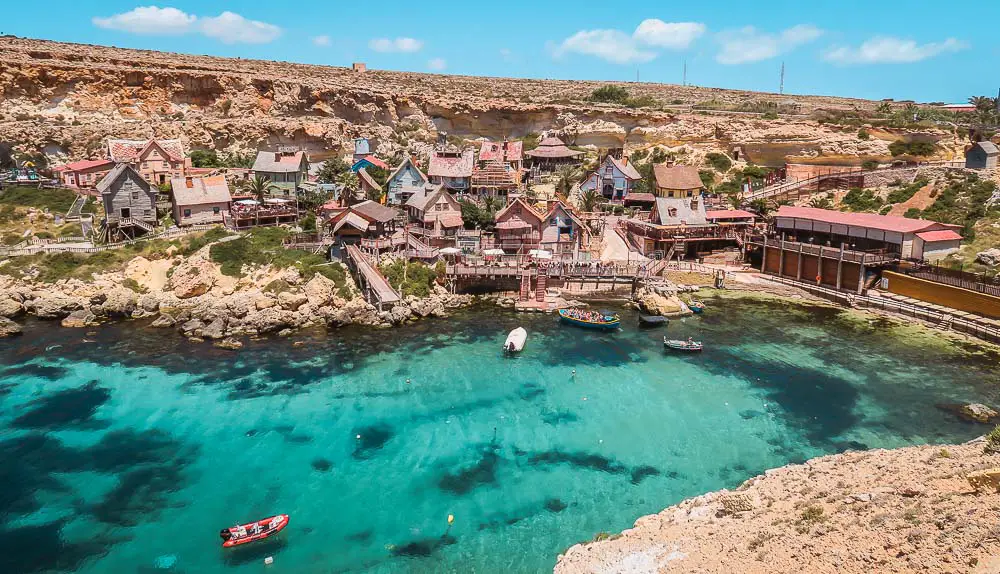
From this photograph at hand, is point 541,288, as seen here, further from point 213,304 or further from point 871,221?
point 871,221

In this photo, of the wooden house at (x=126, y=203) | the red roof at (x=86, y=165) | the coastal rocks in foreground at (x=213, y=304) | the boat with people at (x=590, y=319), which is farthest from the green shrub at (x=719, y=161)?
the red roof at (x=86, y=165)

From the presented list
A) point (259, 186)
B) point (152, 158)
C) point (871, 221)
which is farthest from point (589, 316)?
point (152, 158)

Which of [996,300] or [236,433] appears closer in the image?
[236,433]

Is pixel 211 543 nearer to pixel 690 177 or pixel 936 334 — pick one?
pixel 936 334

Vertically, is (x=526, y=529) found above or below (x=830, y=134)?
below

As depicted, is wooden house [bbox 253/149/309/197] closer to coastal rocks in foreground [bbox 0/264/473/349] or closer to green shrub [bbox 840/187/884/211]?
coastal rocks in foreground [bbox 0/264/473/349]

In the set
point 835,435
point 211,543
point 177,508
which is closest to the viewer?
point 211,543

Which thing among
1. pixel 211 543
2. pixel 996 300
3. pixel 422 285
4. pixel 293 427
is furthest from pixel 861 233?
pixel 211 543
